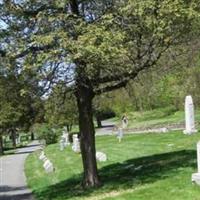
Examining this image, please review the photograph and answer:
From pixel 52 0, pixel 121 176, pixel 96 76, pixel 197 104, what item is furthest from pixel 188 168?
pixel 197 104

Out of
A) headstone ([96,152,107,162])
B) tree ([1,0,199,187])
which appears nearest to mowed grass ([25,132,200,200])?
headstone ([96,152,107,162])

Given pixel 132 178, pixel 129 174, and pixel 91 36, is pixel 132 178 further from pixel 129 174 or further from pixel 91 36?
pixel 91 36

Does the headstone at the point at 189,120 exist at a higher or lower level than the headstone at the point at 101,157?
higher

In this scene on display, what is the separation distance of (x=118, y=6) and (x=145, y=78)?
358 centimetres

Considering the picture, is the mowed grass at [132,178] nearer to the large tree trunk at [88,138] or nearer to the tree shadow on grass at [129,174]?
the tree shadow on grass at [129,174]

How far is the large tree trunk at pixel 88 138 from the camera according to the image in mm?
18094

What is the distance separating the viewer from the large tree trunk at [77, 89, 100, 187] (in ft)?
59.4

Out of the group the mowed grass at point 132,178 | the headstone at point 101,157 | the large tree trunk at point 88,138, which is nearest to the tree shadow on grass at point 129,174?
the mowed grass at point 132,178

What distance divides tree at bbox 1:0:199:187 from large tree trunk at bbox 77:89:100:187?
0.14ft

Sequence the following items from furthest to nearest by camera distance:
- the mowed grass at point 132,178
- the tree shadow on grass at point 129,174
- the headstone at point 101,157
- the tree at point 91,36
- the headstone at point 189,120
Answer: the headstone at point 189,120, the headstone at point 101,157, the tree shadow on grass at point 129,174, the tree at point 91,36, the mowed grass at point 132,178

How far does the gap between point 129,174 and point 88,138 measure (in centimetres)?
203

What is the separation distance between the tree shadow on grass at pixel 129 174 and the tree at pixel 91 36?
Result: 88cm

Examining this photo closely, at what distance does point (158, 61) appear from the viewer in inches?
720

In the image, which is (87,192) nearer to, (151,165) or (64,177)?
(151,165)
